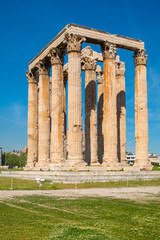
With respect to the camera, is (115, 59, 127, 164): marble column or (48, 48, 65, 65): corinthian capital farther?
(115, 59, 127, 164): marble column

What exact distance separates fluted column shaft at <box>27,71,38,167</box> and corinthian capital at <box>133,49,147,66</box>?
56.2ft

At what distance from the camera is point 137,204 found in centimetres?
1672

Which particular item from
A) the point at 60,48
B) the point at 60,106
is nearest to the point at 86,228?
the point at 60,106

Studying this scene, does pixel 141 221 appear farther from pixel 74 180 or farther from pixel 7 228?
pixel 74 180

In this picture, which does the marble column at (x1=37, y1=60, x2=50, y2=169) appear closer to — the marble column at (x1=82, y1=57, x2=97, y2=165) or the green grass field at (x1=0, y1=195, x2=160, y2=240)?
the marble column at (x1=82, y1=57, x2=97, y2=165)

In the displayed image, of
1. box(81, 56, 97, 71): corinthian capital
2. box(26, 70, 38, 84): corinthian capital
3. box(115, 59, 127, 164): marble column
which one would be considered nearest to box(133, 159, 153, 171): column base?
box(115, 59, 127, 164): marble column

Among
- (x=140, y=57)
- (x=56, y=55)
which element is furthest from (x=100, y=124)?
(x=56, y=55)

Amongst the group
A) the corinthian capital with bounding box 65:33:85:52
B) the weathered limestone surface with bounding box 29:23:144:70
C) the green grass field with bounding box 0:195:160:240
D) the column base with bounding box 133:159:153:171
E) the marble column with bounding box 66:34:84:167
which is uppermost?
the weathered limestone surface with bounding box 29:23:144:70

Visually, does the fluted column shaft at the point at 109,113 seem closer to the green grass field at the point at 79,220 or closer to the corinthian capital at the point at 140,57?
the corinthian capital at the point at 140,57

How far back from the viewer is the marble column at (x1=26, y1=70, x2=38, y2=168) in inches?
2031

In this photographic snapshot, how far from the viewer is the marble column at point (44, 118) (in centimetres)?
4738

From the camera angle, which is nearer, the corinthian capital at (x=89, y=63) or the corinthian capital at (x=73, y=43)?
the corinthian capital at (x=73, y=43)

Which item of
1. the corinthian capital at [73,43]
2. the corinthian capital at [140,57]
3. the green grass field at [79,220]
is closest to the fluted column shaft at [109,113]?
the corinthian capital at [73,43]

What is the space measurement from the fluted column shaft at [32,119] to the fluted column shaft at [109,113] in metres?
15.0
